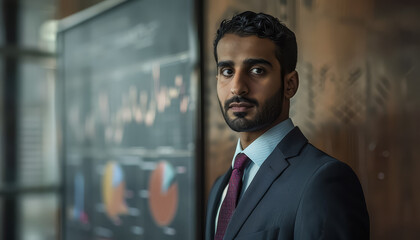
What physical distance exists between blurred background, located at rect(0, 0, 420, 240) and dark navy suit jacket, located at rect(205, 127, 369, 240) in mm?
428

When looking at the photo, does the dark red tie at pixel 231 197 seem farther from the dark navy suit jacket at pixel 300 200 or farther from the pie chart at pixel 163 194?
the pie chart at pixel 163 194

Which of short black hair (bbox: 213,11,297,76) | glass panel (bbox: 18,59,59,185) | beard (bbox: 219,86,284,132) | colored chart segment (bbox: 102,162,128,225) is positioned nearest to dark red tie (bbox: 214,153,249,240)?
beard (bbox: 219,86,284,132)

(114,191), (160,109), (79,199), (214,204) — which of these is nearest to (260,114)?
(214,204)

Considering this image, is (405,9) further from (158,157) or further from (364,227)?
(158,157)

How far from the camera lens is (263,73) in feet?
5.32

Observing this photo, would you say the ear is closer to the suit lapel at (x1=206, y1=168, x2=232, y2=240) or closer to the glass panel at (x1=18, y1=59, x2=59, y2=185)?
the suit lapel at (x1=206, y1=168, x2=232, y2=240)

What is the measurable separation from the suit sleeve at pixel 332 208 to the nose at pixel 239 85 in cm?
34

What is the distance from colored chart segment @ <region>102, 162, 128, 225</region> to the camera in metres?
3.52

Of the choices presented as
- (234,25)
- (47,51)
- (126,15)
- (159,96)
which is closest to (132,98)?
(159,96)

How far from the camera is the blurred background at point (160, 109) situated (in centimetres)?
189

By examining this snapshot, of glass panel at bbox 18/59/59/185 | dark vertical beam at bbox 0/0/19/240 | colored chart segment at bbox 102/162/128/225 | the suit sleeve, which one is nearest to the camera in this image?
the suit sleeve

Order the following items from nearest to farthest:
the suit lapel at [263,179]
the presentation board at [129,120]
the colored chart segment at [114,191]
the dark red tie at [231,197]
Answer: the suit lapel at [263,179] → the dark red tie at [231,197] → the presentation board at [129,120] → the colored chart segment at [114,191]

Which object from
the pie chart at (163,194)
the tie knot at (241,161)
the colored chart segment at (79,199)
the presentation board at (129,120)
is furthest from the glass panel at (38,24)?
the tie knot at (241,161)

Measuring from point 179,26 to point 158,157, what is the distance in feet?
2.68
